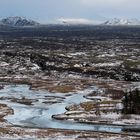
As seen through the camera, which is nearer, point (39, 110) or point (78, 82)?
point (39, 110)

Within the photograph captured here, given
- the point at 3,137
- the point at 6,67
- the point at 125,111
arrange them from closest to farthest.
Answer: the point at 3,137 → the point at 125,111 → the point at 6,67

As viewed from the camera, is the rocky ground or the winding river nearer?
the rocky ground

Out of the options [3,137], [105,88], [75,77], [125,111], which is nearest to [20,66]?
[75,77]

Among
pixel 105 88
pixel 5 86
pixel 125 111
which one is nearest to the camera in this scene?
pixel 125 111

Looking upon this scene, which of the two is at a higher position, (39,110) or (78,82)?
(39,110)

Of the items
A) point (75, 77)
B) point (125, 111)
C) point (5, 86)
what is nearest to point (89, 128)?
point (125, 111)

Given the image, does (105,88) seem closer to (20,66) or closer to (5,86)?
(5,86)

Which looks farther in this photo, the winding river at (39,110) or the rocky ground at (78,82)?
the winding river at (39,110)

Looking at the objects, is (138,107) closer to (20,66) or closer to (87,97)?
(87,97)

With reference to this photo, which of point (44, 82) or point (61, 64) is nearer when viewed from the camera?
point (44, 82)
